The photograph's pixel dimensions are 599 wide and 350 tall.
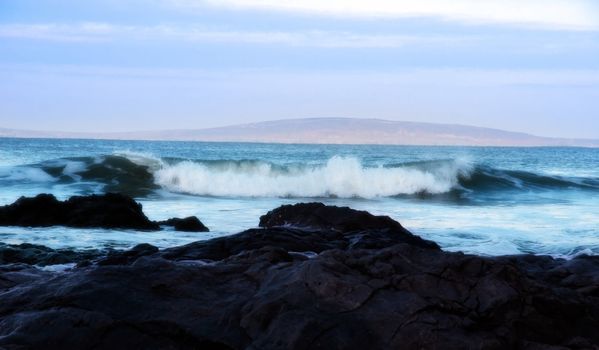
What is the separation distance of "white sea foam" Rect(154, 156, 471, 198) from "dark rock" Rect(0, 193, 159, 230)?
1037 centimetres

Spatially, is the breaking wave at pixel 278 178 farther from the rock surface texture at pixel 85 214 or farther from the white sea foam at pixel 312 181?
the rock surface texture at pixel 85 214

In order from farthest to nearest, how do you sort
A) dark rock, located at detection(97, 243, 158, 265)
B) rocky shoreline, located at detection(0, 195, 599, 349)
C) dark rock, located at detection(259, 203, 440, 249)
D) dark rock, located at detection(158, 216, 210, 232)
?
1. dark rock, located at detection(158, 216, 210, 232)
2. dark rock, located at detection(259, 203, 440, 249)
3. dark rock, located at detection(97, 243, 158, 265)
4. rocky shoreline, located at detection(0, 195, 599, 349)

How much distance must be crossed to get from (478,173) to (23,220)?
744 inches

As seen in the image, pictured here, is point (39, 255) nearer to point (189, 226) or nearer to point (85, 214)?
point (189, 226)

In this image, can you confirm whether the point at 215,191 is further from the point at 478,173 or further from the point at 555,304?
the point at 555,304

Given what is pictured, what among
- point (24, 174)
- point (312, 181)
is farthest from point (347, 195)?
point (24, 174)

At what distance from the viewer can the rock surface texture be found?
1072cm

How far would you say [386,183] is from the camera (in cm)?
2364

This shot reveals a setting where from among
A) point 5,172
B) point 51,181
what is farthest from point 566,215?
point 5,172

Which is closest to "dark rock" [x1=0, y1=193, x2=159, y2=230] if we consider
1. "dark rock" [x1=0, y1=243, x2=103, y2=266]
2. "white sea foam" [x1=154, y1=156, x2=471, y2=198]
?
"dark rock" [x1=0, y1=243, x2=103, y2=266]

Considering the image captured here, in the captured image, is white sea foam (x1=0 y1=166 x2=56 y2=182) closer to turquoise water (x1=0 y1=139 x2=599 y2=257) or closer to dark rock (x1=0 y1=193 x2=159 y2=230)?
turquoise water (x1=0 y1=139 x2=599 y2=257)

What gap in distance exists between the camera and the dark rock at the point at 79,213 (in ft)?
35.2

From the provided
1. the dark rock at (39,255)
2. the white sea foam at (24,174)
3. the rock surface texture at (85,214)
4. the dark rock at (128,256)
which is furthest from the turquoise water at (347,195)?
the dark rock at (128,256)

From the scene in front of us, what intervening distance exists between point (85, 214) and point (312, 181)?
12.9m
